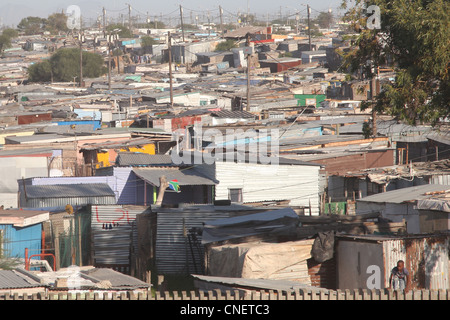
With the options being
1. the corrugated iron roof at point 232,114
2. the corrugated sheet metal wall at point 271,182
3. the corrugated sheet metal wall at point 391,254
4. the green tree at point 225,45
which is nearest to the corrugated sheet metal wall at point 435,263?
the corrugated sheet metal wall at point 391,254

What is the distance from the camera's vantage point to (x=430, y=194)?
13781 mm

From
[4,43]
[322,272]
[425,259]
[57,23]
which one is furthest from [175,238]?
[57,23]

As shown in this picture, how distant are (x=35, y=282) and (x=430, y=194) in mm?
7794

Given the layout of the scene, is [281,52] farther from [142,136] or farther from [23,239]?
[23,239]

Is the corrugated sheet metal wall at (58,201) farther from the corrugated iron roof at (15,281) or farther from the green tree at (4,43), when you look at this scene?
the green tree at (4,43)

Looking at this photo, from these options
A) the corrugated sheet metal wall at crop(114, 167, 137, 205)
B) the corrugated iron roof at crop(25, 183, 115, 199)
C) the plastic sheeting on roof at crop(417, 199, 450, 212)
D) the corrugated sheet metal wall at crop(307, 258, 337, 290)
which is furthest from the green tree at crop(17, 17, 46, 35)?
the corrugated sheet metal wall at crop(307, 258, 337, 290)

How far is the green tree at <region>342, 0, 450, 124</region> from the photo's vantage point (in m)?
9.96

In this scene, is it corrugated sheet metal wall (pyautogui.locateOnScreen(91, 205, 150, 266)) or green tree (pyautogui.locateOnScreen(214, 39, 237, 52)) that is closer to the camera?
corrugated sheet metal wall (pyautogui.locateOnScreen(91, 205, 150, 266))

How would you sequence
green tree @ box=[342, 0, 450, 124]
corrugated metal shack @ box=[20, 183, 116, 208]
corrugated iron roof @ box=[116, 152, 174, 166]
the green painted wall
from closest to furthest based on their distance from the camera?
green tree @ box=[342, 0, 450, 124]
corrugated metal shack @ box=[20, 183, 116, 208]
corrugated iron roof @ box=[116, 152, 174, 166]
the green painted wall

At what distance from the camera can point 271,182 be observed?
1792cm

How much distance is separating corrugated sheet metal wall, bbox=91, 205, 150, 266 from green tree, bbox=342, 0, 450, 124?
6.03 m

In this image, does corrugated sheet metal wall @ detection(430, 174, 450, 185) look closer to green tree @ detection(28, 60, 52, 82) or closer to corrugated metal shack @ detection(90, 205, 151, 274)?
corrugated metal shack @ detection(90, 205, 151, 274)

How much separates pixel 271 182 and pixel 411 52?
25.8 ft
